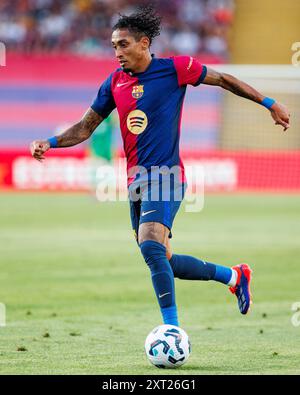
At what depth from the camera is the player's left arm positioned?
780 centimetres

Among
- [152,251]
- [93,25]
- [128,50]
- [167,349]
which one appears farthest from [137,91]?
[93,25]

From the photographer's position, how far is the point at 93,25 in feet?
109

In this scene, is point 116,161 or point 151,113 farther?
point 116,161

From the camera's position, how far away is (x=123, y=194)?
2764cm

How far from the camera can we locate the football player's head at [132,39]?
7699 millimetres

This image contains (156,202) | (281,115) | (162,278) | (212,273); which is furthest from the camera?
(212,273)

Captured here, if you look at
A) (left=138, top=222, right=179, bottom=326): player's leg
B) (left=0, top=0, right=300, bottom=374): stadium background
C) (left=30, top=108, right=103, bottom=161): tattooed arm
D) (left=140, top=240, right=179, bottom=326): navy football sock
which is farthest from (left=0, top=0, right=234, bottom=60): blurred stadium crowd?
(left=140, top=240, right=179, bottom=326): navy football sock

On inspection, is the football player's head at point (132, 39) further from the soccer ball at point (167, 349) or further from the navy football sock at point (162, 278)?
the soccer ball at point (167, 349)

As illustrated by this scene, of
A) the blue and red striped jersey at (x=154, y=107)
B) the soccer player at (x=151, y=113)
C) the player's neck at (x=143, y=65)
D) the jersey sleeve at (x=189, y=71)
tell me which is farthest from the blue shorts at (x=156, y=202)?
the player's neck at (x=143, y=65)

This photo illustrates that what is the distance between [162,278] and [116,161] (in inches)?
800

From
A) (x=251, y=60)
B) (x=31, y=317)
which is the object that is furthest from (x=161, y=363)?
(x=251, y=60)

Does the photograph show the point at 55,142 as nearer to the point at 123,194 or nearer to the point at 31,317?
the point at 31,317

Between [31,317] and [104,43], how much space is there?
2380cm

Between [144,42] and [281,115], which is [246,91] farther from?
[144,42]
